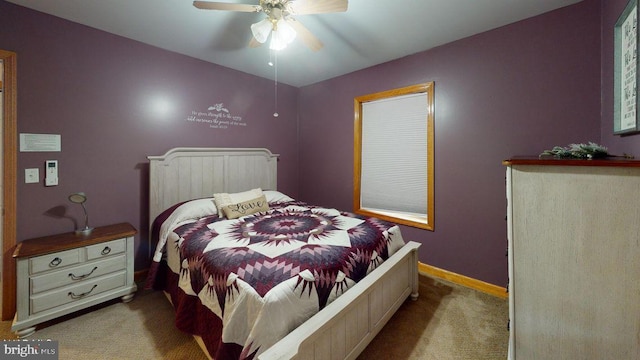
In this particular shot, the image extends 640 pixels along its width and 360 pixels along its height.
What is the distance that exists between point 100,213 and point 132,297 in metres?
0.86

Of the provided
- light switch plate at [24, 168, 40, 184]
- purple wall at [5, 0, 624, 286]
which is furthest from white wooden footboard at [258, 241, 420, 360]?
light switch plate at [24, 168, 40, 184]

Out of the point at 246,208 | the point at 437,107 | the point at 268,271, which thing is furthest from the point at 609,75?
the point at 246,208

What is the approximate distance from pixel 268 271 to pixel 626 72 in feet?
7.61

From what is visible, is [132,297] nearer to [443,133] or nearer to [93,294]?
[93,294]

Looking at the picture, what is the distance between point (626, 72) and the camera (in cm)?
145

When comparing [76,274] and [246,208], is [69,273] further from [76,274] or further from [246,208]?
[246,208]

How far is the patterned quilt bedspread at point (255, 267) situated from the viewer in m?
1.27

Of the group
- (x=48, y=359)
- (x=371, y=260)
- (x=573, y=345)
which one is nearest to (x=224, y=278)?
(x=371, y=260)

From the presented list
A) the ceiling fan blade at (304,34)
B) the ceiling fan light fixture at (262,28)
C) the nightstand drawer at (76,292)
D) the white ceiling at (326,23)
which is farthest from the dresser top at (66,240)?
the ceiling fan blade at (304,34)

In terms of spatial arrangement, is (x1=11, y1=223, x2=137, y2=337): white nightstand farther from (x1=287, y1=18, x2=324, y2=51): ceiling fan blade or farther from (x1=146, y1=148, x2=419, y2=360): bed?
(x1=287, y1=18, x2=324, y2=51): ceiling fan blade

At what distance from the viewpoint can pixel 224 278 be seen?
1430mm

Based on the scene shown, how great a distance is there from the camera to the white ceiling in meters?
2.03

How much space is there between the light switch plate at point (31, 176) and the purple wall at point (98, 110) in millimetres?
25

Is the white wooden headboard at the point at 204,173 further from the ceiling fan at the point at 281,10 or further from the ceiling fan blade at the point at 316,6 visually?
the ceiling fan blade at the point at 316,6
